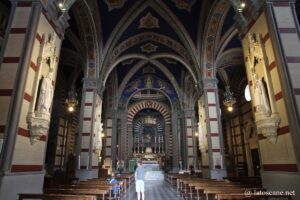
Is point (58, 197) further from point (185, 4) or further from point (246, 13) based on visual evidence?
point (185, 4)

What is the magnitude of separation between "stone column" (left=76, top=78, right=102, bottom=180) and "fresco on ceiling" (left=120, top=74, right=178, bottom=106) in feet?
29.6

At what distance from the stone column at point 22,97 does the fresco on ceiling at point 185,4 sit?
7931mm

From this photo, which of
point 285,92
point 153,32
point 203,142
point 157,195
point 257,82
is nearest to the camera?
point 285,92

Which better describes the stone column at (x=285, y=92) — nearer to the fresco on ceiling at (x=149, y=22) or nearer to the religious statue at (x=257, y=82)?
the religious statue at (x=257, y=82)

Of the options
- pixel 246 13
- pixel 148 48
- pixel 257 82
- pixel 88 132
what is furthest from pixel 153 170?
pixel 246 13

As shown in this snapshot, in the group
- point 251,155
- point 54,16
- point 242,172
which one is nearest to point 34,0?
point 54,16

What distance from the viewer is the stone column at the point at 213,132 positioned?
10.8 m

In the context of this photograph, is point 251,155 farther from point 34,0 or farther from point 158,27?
point 34,0

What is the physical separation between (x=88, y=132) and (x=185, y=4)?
8.65 metres

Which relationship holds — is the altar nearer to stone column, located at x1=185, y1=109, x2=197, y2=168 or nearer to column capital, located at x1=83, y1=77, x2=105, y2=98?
stone column, located at x1=185, y1=109, x2=197, y2=168

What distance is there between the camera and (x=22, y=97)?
484cm

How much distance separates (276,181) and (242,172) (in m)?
14.0

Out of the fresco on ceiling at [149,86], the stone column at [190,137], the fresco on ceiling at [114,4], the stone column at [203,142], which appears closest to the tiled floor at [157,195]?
the stone column at [203,142]

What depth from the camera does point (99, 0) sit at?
11.4m
